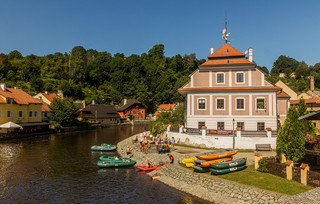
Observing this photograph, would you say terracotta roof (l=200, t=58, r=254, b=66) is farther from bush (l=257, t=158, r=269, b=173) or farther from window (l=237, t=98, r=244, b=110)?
bush (l=257, t=158, r=269, b=173)

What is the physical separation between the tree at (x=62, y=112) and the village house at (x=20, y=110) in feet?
10.0

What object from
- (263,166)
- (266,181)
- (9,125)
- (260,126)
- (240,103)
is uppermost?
(240,103)

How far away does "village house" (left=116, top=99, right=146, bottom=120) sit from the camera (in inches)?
4013

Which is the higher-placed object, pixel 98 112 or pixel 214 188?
pixel 98 112

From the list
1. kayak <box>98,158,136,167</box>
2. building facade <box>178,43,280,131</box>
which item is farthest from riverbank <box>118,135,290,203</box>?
building facade <box>178,43,280,131</box>

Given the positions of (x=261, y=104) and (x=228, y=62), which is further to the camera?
(x=228, y=62)

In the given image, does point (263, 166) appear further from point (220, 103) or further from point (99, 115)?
point (99, 115)

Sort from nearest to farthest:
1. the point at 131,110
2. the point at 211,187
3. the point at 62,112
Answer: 1. the point at 211,187
2. the point at 62,112
3. the point at 131,110

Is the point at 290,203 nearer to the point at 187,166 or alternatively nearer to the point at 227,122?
the point at 187,166

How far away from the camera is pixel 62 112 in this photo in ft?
209

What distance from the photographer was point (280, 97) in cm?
4775

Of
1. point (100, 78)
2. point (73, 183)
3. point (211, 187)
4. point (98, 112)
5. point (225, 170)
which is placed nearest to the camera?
point (211, 187)

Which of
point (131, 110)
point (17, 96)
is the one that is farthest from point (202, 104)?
point (131, 110)

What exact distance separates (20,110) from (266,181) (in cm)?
5430
